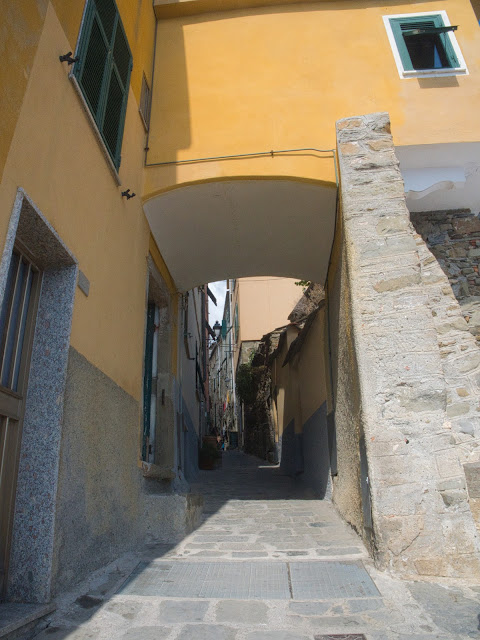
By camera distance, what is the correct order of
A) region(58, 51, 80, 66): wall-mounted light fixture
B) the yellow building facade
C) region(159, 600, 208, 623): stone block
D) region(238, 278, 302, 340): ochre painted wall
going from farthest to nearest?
region(238, 278, 302, 340): ochre painted wall < region(58, 51, 80, 66): wall-mounted light fixture < the yellow building facade < region(159, 600, 208, 623): stone block

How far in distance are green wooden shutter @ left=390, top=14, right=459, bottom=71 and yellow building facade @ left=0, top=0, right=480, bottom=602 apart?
1.9 inches

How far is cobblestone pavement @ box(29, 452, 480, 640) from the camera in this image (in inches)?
95.5

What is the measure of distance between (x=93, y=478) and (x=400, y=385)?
7.98ft

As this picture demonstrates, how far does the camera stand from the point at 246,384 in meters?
17.5

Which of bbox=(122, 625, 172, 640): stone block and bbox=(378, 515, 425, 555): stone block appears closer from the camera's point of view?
bbox=(122, 625, 172, 640): stone block

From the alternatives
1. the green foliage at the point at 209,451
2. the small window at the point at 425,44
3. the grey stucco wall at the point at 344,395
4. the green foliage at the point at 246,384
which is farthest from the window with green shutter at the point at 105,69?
the green foliage at the point at 246,384

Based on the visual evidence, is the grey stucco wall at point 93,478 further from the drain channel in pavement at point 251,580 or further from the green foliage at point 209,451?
the green foliage at point 209,451

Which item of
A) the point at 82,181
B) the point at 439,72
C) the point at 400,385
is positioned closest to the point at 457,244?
the point at 439,72

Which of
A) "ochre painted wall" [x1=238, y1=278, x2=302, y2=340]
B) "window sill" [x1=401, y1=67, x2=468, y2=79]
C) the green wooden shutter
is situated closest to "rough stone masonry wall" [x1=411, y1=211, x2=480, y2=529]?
"window sill" [x1=401, y1=67, x2=468, y2=79]

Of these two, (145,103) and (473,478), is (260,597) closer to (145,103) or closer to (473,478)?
(473,478)

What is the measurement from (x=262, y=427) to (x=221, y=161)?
11837mm

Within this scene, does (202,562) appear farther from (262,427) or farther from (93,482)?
(262,427)

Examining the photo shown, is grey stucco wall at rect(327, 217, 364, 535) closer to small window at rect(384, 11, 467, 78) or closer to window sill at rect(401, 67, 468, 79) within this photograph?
window sill at rect(401, 67, 468, 79)

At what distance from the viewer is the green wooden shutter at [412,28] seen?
5.87 m
